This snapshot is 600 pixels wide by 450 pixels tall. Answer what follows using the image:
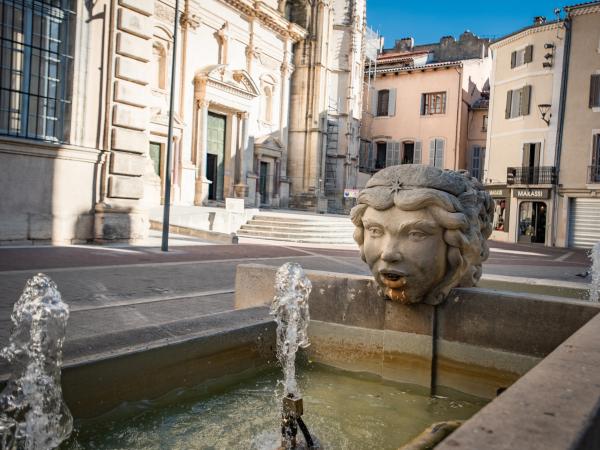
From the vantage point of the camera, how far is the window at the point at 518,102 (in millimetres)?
29781

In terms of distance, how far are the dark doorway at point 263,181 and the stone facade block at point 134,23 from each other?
16660mm

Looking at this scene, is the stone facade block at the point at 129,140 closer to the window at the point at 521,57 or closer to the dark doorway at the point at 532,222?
the dark doorway at the point at 532,222

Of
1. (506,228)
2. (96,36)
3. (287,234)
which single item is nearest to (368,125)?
(506,228)

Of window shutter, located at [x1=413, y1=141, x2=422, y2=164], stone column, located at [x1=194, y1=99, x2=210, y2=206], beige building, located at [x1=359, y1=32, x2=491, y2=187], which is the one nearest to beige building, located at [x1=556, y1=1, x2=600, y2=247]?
beige building, located at [x1=359, y1=32, x2=491, y2=187]

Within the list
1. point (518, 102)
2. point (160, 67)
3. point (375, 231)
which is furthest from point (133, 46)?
point (518, 102)

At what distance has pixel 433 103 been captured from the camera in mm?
39812

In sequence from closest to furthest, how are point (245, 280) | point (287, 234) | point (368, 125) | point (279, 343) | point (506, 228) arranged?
point (279, 343), point (245, 280), point (287, 234), point (506, 228), point (368, 125)

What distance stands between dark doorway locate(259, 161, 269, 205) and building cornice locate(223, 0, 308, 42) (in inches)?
299

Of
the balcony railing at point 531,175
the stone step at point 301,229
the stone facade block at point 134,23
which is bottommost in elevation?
the stone step at point 301,229

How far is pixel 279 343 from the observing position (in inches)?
127

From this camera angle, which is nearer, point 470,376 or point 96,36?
point 470,376

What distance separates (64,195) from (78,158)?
91 centimetres

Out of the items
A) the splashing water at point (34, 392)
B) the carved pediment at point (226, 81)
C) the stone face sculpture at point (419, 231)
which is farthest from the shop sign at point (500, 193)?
the splashing water at point (34, 392)

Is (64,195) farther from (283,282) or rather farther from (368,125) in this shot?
(368,125)
